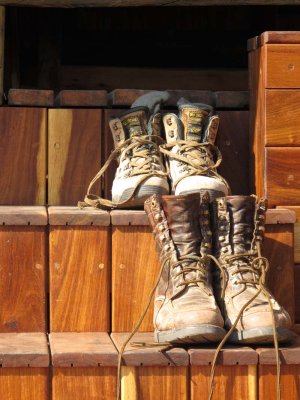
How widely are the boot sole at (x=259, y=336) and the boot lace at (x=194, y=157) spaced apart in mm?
650

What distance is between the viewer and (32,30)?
630cm

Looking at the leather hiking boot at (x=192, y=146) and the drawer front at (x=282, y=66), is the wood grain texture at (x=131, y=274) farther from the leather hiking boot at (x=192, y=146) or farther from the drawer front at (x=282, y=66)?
the drawer front at (x=282, y=66)

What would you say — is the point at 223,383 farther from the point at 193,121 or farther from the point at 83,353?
the point at 193,121

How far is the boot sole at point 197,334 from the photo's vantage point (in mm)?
2918

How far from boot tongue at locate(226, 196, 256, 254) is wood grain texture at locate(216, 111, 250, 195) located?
69cm

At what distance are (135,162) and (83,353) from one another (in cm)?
84

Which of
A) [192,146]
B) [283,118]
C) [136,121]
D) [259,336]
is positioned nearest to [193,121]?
[192,146]

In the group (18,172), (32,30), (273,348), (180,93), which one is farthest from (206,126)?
(32,30)

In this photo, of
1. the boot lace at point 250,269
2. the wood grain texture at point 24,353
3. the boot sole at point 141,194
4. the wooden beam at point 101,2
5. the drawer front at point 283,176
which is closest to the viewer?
the wood grain texture at point 24,353

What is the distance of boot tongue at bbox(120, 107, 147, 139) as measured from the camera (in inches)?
144

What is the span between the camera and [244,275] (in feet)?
10.2

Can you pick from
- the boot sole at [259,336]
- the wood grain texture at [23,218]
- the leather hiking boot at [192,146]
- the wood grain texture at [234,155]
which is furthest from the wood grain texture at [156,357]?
the wood grain texture at [234,155]

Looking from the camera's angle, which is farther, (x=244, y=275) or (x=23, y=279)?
(x=23, y=279)

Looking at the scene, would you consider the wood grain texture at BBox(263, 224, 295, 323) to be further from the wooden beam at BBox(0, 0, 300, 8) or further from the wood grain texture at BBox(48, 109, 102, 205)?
the wooden beam at BBox(0, 0, 300, 8)
